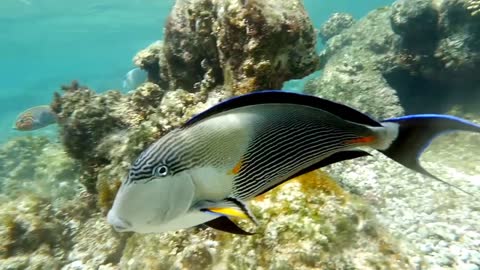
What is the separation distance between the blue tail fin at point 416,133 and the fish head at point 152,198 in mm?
732

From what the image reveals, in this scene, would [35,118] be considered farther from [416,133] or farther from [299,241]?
[416,133]

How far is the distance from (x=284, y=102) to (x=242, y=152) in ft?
0.76

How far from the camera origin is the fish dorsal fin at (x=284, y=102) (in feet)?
4.25

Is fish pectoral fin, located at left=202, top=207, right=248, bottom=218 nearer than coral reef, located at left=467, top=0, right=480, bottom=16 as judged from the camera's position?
Yes

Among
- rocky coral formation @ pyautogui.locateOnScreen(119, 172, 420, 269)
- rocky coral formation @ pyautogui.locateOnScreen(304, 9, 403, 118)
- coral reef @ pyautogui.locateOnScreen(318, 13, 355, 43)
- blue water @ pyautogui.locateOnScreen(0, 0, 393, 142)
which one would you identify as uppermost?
blue water @ pyautogui.locateOnScreen(0, 0, 393, 142)

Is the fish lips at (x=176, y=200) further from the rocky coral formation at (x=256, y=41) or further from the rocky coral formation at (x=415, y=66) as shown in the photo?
the rocky coral formation at (x=415, y=66)

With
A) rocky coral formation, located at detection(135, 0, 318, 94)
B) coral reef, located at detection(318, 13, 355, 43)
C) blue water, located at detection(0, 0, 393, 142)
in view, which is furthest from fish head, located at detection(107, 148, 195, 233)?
blue water, located at detection(0, 0, 393, 142)

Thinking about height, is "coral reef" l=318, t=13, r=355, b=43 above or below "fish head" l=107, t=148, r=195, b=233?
above

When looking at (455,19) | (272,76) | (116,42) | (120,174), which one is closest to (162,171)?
(272,76)

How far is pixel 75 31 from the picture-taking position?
5831 centimetres

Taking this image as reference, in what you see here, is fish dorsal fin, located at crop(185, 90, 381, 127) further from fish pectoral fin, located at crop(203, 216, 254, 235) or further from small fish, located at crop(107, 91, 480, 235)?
fish pectoral fin, located at crop(203, 216, 254, 235)

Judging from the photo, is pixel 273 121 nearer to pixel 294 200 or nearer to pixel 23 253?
pixel 294 200

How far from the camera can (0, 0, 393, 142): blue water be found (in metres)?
41.2

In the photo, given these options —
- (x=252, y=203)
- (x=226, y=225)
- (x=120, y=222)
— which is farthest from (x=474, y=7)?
(x=120, y=222)
